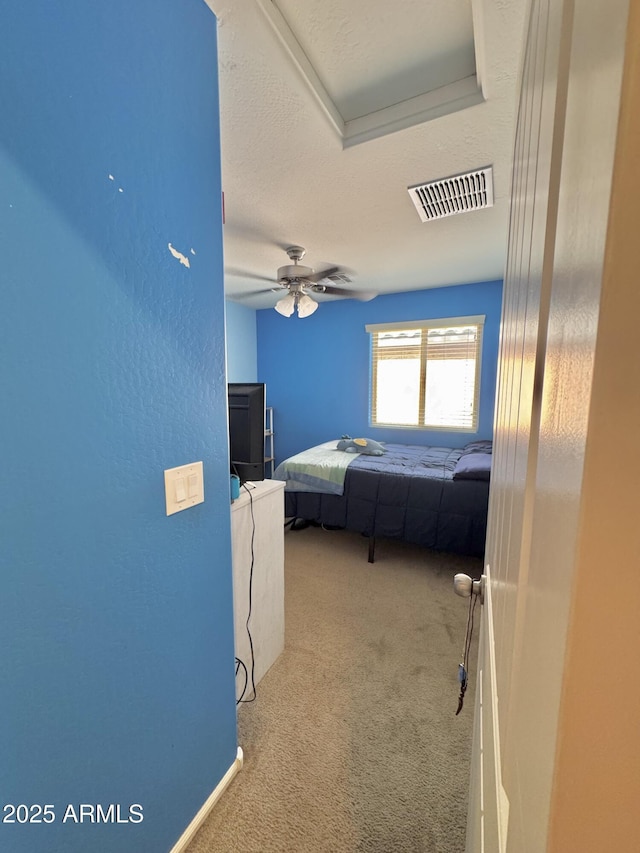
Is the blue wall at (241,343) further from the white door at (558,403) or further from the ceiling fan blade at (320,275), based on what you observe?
the white door at (558,403)

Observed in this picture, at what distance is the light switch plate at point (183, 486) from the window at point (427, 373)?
3.38 meters

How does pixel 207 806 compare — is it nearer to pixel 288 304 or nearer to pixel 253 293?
pixel 288 304

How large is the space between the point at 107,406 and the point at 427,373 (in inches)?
144

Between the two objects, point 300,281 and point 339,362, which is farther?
point 339,362

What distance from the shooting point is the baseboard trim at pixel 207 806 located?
3.52 feet

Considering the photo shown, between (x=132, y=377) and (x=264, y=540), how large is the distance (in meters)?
1.08

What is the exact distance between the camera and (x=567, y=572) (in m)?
0.21

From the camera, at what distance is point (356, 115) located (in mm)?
1507

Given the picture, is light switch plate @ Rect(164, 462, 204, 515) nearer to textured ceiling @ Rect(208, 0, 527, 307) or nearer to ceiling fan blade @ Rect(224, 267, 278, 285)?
textured ceiling @ Rect(208, 0, 527, 307)

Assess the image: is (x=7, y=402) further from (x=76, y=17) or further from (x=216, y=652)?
(x=216, y=652)

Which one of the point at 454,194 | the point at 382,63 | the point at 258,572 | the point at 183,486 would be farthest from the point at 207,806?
the point at 454,194

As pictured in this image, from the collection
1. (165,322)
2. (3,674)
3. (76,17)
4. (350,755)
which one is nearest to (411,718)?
(350,755)

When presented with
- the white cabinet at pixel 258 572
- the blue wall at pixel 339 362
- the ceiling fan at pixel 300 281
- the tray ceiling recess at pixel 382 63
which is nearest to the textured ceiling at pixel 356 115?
the tray ceiling recess at pixel 382 63

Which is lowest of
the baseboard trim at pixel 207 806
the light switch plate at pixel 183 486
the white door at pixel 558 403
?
the baseboard trim at pixel 207 806
